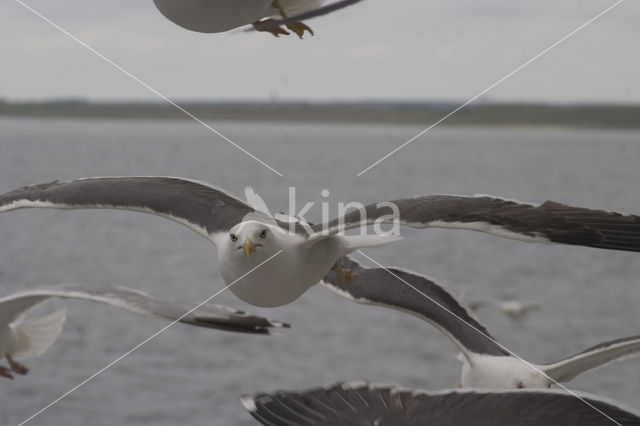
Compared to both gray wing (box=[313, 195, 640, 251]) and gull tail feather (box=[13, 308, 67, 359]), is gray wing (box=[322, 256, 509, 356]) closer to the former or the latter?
gray wing (box=[313, 195, 640, 251])

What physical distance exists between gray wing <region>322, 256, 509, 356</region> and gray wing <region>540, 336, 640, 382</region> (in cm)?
56

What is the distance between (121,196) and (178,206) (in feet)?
1.36

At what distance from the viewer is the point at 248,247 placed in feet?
16.8

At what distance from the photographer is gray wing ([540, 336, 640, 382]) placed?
5.85 meters

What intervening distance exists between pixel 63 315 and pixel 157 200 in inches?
144

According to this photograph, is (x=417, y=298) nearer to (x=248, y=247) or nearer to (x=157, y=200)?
(x=157, y=200)

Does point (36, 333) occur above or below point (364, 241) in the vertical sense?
below

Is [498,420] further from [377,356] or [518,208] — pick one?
[377,356]

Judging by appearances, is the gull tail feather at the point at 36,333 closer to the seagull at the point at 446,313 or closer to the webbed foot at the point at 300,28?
the seagull at the point at 446,313

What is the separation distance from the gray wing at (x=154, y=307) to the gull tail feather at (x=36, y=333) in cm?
121

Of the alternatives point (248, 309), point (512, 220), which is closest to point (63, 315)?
point (512, 220)

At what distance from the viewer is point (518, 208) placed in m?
5.30

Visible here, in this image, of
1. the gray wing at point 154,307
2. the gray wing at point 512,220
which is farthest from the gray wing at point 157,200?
the gray wing at point 512,220

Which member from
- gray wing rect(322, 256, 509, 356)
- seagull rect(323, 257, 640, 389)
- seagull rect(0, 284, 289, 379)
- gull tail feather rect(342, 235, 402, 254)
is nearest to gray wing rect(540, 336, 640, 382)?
seagull rect(323, 257, 640, 389)
